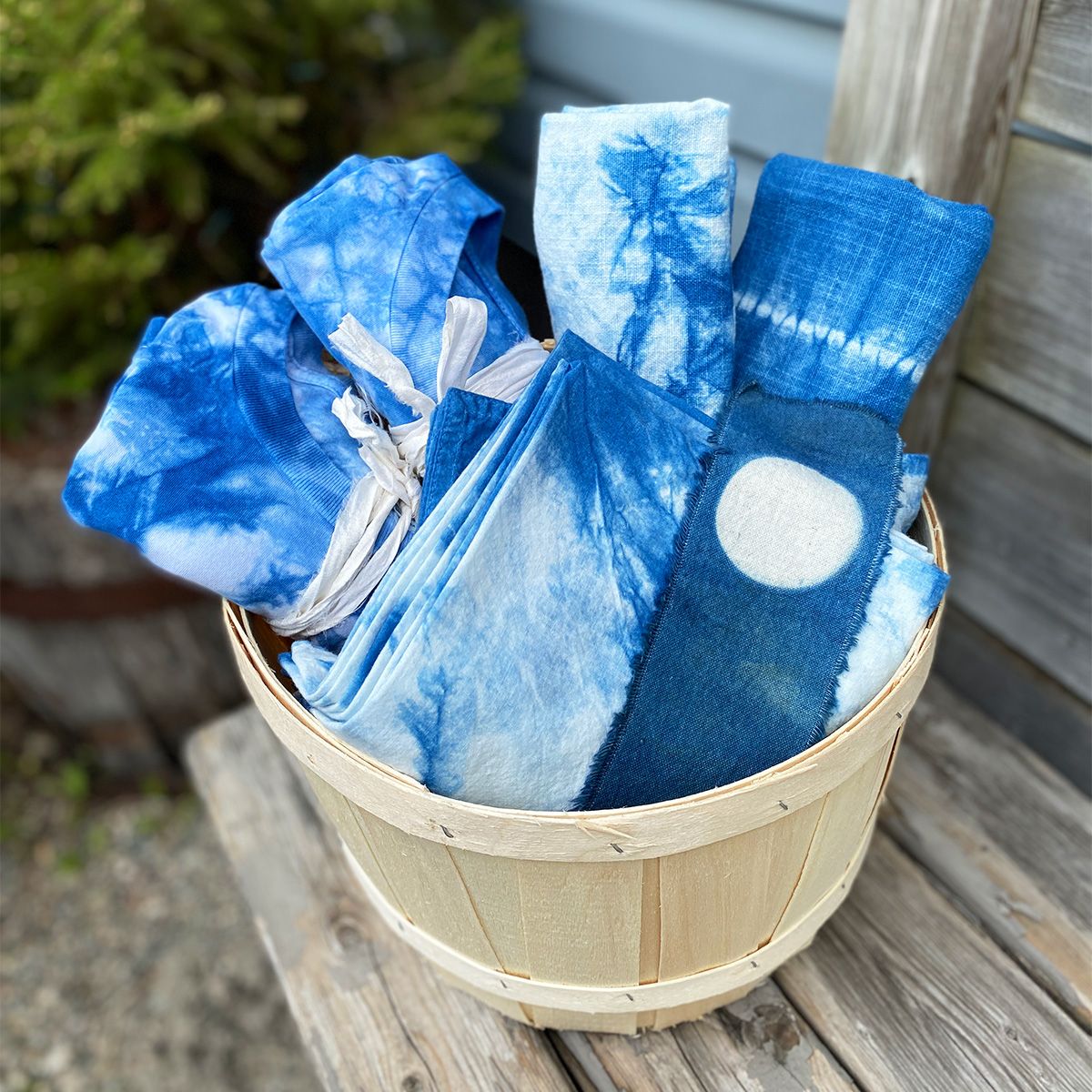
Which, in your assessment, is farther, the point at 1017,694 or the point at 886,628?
the point at 1017,694

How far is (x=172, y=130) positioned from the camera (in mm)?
1207

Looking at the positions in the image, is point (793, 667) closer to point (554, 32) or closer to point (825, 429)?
point (825, 429)

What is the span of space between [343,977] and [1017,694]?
30.6 inches

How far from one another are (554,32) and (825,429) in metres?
1.05

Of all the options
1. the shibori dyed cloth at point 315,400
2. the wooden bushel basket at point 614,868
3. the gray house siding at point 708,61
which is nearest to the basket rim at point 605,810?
the wooden bushel basket at point 614,868

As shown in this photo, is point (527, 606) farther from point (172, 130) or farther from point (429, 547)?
point (172, 130)

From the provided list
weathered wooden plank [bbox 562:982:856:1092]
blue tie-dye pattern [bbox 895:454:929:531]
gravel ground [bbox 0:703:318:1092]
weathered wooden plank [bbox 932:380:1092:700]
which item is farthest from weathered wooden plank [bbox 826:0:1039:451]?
gravel ground [bbox 0:703:318:1092]

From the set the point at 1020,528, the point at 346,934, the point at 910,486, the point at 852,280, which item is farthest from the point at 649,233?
the point at 346,934

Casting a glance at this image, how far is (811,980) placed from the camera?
837 mm

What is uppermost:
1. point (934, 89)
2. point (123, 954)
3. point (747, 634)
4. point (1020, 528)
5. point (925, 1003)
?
point (934, 89)

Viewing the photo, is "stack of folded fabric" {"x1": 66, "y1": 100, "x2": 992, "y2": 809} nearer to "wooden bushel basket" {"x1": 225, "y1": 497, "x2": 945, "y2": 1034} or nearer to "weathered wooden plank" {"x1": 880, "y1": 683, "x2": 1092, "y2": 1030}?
"wooden bushel basket" {"x1": 225, "y1": 497, "x2": 945, "y2": 1034}

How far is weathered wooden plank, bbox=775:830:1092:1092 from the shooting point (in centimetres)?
76

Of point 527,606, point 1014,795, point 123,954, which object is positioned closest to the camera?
→ point 527,606

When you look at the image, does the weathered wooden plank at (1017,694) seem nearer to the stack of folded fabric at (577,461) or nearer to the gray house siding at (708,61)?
the stack of folded fabric at (577,461)
